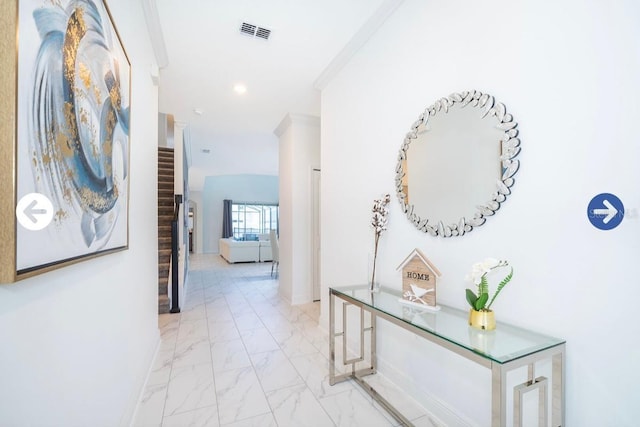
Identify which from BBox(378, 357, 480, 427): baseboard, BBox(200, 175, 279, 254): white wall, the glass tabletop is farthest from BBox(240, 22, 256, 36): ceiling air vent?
BBox(200, 175, 279, 254): white wall

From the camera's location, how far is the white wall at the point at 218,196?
12.0 meters

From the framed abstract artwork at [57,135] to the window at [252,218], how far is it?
11.3 meters

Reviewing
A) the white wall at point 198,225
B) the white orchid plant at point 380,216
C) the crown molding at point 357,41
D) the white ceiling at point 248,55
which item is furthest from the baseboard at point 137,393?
the white wall at point 198,225

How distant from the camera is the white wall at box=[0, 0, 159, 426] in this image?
0.73 meters

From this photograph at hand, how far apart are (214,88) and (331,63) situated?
1460 mm

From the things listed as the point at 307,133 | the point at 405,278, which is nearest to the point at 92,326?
the point at 405,278

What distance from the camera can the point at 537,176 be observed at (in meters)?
1.29

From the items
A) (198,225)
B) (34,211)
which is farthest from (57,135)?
(198,225)

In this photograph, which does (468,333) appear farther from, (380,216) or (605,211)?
(380,216)

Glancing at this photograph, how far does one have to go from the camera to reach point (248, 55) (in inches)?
111

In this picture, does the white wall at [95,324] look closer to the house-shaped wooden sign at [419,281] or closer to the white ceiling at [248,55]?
the white ceiling at [248,55]

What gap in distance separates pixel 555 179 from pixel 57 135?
178 centimetres

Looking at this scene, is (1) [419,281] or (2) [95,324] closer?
(2) [95,324]

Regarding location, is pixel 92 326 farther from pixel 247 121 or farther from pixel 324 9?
pixel 247 121
